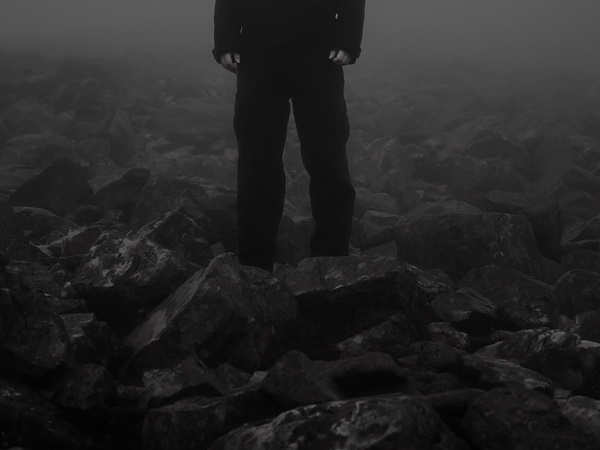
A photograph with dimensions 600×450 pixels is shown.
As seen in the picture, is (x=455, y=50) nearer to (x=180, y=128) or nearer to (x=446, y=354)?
(x=180, y=128)

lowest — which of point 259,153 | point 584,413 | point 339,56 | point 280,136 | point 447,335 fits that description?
point 447,335

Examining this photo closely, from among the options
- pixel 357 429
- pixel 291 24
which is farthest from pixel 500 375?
pixel 291 24

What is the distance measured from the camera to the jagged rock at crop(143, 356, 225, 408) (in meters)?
3.76

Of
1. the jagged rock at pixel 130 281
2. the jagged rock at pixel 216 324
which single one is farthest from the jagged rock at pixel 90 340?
the jagged rock at pixel 130 281

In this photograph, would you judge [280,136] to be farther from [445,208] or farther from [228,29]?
[445,208]

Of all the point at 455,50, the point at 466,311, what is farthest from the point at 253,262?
the point at 455,50

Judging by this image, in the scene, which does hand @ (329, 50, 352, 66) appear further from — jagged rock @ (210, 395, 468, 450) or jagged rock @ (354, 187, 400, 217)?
jagged rock @ (354, 187, 400, 217)

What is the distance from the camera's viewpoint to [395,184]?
1747cm

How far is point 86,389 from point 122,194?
849cm

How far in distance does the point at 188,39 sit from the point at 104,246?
59.3 m

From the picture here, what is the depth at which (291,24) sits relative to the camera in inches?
224

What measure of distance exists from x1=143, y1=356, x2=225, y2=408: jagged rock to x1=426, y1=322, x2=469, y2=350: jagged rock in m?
2.33

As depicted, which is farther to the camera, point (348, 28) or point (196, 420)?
point (348, 28)

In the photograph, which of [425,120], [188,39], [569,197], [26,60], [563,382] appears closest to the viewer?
[563,382]
